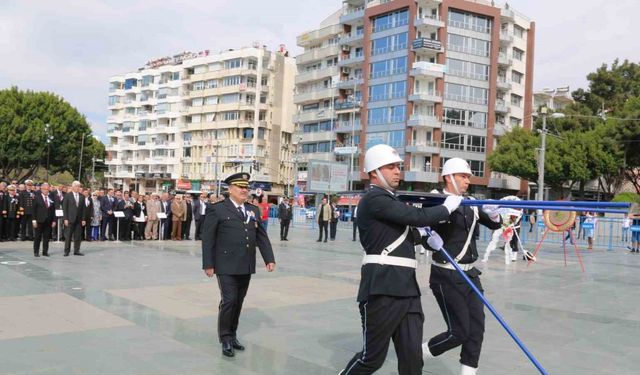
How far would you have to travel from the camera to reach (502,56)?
Result: 63812 millimetres

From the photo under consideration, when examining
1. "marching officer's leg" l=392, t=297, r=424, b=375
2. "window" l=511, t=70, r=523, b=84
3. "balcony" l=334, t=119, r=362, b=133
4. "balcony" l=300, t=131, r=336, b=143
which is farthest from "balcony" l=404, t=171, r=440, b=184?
"marching officer's leg" l=392, t=297, r=424, b=375

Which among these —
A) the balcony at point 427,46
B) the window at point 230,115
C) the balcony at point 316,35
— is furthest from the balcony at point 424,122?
the window at point 230,115

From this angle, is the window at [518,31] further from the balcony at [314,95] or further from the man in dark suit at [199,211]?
the man in dark suit at [199,211]

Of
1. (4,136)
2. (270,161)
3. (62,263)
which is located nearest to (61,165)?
(4,136)

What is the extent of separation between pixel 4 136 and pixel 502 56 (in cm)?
5250

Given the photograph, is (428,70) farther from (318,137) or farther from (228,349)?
(228,349)

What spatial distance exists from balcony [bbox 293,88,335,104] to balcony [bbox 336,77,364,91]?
2.01m

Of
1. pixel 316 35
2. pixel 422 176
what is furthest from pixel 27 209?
pixel 316 35

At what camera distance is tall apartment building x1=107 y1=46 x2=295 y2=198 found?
8025 centimetres

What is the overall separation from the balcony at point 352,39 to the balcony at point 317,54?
2115 mm

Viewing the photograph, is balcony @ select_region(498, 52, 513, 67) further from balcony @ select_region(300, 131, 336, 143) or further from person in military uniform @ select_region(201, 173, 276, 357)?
person in military uniform @ select_region(201, 173, 276, 357)

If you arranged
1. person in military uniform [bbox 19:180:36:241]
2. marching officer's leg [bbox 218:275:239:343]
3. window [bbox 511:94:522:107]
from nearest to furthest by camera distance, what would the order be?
1. marching officer's leg [bbox 218:275:239:343]
2. person in military uniform [bbox 19:180:36:241]
3. window [bbox 511:94:522:107]

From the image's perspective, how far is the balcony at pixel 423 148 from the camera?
196 feet

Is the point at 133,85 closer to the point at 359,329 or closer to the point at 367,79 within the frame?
the point at 367,79
